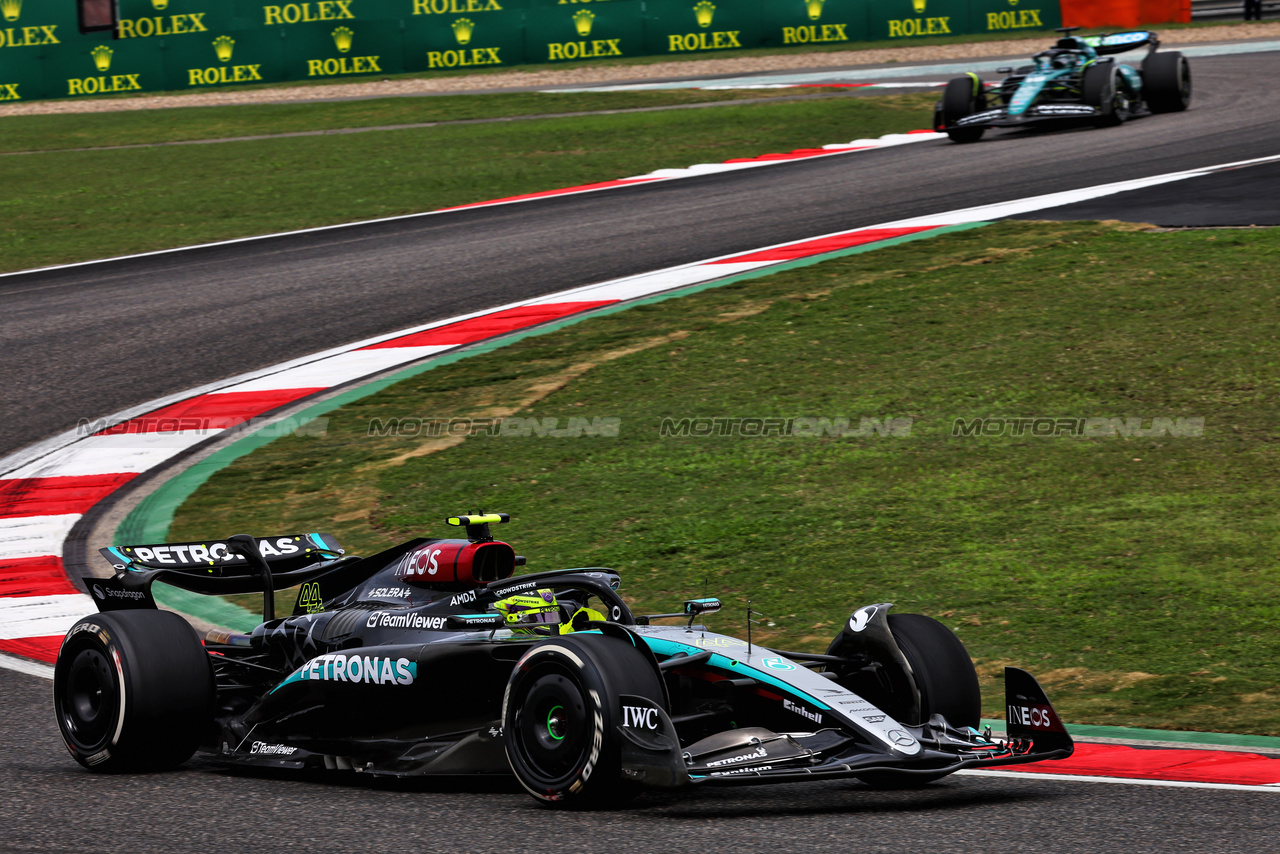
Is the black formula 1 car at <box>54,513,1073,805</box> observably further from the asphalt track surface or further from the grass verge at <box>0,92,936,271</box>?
the grass verge at <box>0,92,936,271</box>

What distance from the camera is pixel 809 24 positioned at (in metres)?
31.7

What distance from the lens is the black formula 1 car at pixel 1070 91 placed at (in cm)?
1959

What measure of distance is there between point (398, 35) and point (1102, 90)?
1686 cm

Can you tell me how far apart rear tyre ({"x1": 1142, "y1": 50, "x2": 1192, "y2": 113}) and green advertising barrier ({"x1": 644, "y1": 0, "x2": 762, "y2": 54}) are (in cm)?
1260

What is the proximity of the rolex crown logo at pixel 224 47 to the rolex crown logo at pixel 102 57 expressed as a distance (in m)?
2.07

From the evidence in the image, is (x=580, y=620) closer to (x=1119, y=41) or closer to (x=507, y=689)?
(x=507, y=689)

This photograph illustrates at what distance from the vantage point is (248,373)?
1195 cm

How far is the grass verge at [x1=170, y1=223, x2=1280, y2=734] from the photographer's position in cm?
687

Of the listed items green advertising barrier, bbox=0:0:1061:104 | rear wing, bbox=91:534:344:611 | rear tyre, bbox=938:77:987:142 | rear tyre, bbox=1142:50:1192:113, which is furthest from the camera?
green advertising barrier, bbox=0:0:1061:104

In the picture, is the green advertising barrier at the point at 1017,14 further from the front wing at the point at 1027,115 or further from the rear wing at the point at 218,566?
the rear wing at the point at 218,566

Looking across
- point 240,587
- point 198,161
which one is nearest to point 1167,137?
point 198,161

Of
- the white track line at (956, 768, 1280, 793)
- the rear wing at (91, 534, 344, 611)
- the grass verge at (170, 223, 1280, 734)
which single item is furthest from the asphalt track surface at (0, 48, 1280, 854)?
the grass verge at (170, 223, 1280, 734)

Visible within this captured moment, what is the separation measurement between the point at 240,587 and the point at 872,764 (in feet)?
9.46

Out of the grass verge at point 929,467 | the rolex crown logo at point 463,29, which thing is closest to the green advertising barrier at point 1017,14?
the rolex crown logo at point 463,29
